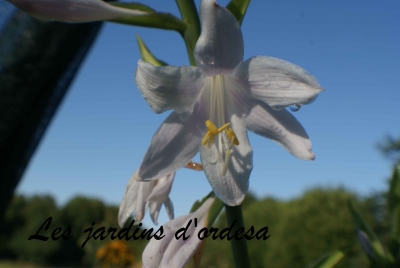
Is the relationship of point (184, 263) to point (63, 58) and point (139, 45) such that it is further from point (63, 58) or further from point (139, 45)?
point (63, 58)

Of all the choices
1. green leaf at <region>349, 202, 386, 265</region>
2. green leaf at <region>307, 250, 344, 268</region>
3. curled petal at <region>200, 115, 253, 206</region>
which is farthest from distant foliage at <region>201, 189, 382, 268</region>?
curled petal at <region>200, 115, 253, 206</region>

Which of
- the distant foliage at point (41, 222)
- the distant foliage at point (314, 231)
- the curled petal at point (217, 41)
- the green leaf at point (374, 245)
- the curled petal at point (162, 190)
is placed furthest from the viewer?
the distant foliage at point (41, 222)

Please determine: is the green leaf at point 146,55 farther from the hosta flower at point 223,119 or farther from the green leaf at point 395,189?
the green leaf at point 395,189

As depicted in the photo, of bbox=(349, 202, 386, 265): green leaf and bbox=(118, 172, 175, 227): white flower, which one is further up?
bbox=(118, 172, 175, 227): white flower

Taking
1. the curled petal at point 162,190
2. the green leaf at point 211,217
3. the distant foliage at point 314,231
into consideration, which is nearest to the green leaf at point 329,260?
the green leaf at point 211,217

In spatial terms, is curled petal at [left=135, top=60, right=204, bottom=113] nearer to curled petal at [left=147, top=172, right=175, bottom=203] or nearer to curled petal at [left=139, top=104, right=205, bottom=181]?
curled petal at [left=139, top=104, right=205, bottom=181]

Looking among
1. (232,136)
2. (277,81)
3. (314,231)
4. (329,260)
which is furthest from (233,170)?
(314,231)

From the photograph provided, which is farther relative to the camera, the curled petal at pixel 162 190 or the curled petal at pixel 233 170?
the curled petal at pixel 162 190
